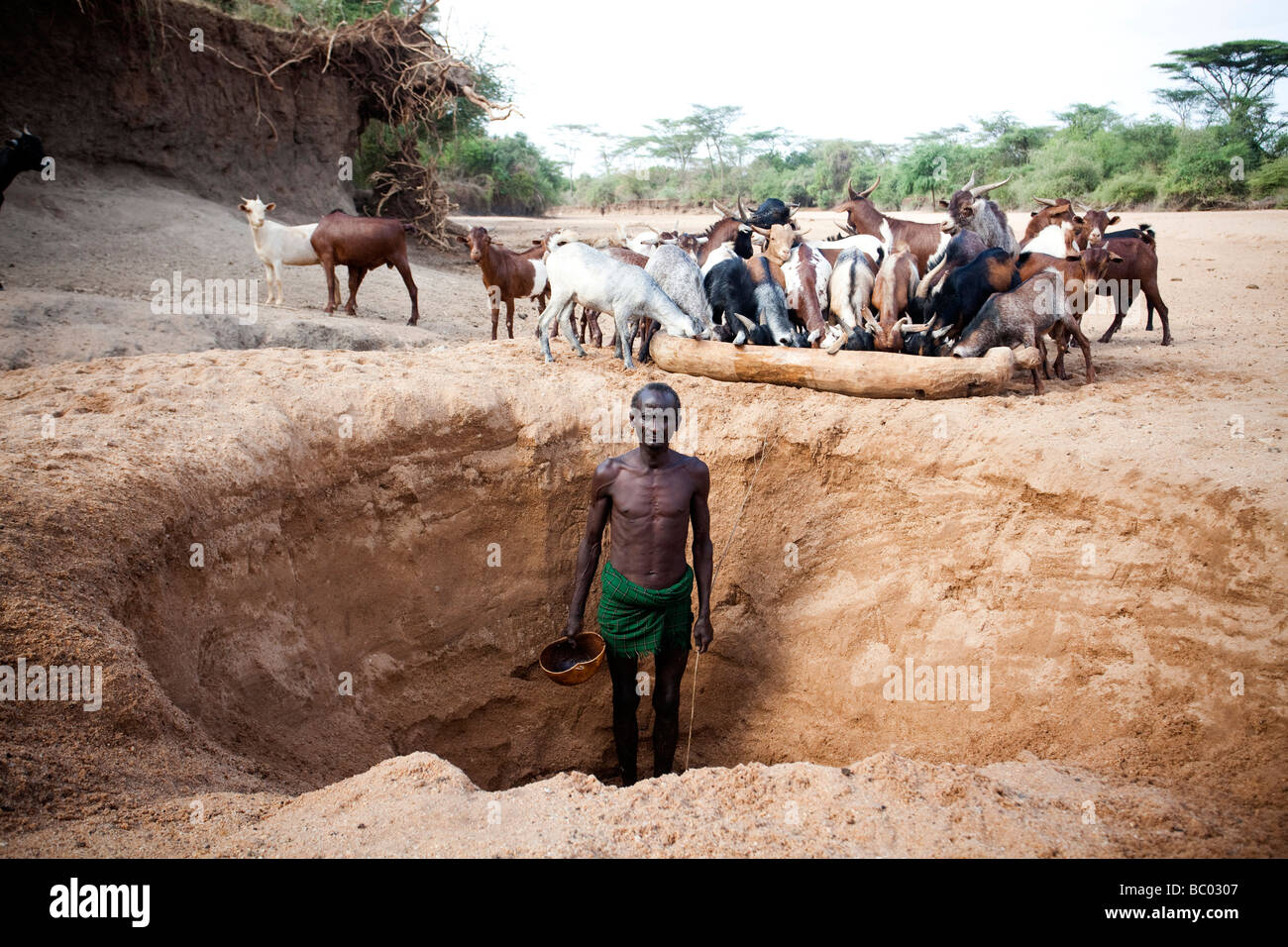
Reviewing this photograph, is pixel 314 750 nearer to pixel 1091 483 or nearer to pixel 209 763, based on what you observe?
pixel 209 763

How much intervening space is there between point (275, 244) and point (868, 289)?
7.34m

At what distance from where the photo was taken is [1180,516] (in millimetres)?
3906

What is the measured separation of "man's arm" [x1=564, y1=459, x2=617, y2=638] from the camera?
4145 mm

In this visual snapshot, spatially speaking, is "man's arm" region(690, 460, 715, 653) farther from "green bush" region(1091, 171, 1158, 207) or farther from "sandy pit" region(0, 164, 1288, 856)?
"green bush" region(1091, 171, 1158, 207)

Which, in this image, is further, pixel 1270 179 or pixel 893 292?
pixel 1270 179

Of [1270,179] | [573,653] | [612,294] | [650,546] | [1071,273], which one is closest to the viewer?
[650,546]

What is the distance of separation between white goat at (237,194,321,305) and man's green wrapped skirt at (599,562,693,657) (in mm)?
7628

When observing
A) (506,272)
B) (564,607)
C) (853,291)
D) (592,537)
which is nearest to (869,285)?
(853,291)

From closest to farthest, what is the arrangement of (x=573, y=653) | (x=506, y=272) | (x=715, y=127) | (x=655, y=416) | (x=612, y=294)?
(x=655, y=416)
(x=573, y=653)
(x=612, y=294)
(x=506, y=272)
(x=715, y=127)

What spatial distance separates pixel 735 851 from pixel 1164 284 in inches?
472

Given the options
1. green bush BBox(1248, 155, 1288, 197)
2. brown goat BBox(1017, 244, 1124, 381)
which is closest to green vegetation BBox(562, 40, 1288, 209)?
green bush BBox(1248, 155, 1288, 197)

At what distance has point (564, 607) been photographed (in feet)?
18.2

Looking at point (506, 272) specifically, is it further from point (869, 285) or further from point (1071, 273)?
point (1071, 273)

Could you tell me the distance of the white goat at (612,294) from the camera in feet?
19.7
